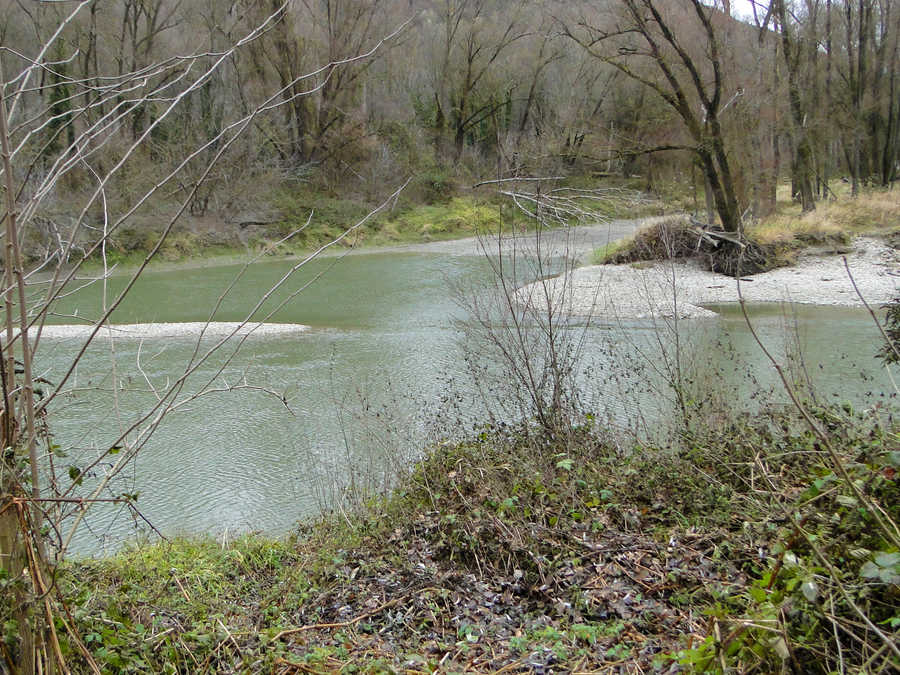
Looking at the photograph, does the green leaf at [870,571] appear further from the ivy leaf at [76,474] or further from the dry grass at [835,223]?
the dry grass at [835,223]

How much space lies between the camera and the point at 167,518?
5.26 metres

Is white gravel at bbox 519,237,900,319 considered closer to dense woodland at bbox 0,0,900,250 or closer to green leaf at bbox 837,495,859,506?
dense woodland at bbox 0,0,900,250

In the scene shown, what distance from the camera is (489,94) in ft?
102

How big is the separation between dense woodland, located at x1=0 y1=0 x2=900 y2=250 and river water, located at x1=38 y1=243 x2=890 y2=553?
3.45 meters

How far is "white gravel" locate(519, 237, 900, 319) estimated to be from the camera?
39.0ft

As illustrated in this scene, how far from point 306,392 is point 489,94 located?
25747mm

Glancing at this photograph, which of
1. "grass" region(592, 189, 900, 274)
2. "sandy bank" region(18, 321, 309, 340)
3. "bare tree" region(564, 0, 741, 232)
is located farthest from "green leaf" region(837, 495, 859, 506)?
"bare tree" region(564, 0, 741, 232)

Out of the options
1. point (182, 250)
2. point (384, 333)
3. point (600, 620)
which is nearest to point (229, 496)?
point (600, 620)

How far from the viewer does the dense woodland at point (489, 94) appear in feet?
49.6

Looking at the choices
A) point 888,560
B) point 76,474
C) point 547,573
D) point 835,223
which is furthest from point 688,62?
point 76,474

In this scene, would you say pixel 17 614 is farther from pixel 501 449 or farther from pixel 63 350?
pixel 63 350

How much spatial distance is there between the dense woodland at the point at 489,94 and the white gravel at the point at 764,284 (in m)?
1.61

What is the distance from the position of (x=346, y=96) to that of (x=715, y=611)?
93.0 feet

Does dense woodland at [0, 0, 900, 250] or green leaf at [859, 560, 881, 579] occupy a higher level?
dense woodland at [0, 0, 900, 250]
